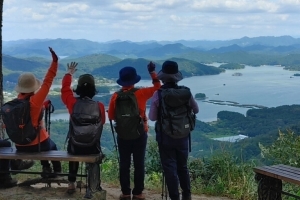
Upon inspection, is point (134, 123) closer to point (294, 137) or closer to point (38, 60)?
point (294, 137)

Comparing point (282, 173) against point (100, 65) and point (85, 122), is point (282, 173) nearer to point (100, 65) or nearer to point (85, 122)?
point (85, 122)

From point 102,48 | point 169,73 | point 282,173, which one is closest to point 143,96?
point 169,73

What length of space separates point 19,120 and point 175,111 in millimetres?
1656

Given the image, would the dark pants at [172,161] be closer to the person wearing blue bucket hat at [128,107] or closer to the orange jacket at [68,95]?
the person wearing blue bucket hat at [128,107]

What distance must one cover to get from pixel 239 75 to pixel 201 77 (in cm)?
1837

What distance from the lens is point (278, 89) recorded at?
216 feet

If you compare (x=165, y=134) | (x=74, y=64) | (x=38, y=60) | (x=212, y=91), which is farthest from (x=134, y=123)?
(x=212, y=91)

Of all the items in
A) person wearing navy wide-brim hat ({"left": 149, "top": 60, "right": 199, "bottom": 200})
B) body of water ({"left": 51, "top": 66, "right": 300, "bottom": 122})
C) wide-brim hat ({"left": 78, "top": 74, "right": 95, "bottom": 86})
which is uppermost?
wide-brim hat ({"left": 78, "top": 74, "right": 95, "bottom": 86})

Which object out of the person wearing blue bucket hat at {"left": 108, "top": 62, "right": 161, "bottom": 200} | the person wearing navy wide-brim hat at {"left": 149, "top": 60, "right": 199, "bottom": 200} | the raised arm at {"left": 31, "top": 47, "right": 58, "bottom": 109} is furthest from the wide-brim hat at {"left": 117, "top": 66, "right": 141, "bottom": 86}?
the raised arm at {"left": 31, "top": 47, "right": 58, "bottom": 109}

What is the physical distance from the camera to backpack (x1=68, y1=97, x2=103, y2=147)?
4488 mm

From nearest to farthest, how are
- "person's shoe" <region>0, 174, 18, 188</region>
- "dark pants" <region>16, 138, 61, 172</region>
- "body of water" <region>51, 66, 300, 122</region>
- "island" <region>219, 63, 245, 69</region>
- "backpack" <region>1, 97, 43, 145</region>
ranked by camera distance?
"backpack" <region>1, 97, 43, 145</region> → "dark pants" <region>16, 138, 61, 172</region> → "person's shoe" <region>0, 174, 18, 188</region> → "body of water" <region>51, 66, 300, 122</region> → "island" <region>219, 63, 245, 69</region>

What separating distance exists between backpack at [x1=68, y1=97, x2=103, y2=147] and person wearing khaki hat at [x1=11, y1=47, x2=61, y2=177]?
0.37m

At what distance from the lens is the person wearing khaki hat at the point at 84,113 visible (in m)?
4.50

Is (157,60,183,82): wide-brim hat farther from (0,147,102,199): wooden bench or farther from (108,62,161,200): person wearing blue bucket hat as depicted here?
(0,147,102,199): wooden bench
